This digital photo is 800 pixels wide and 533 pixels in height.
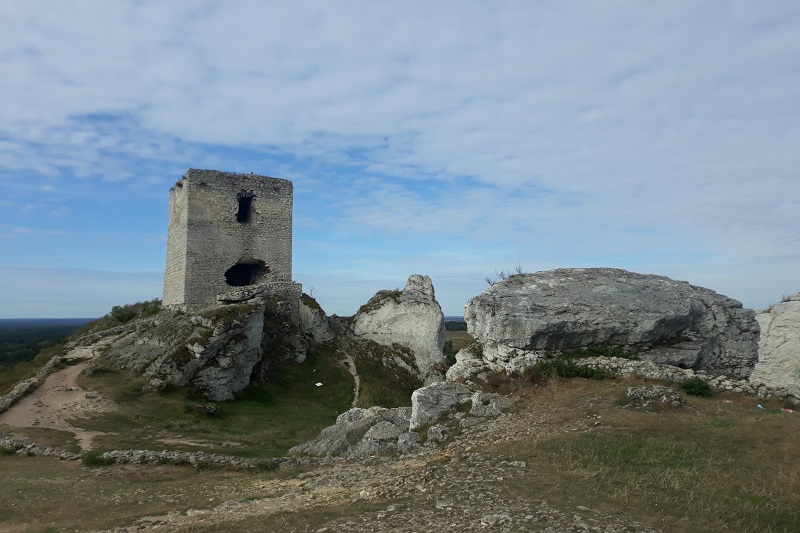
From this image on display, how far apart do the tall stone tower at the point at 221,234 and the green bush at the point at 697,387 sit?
23.3 meters

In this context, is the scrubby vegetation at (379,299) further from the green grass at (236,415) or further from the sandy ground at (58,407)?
the sandy ground at (58,407)

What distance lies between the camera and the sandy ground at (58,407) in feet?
61.2

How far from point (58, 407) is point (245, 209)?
16571 mm

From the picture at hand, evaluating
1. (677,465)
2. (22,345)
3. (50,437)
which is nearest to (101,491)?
(50,437)

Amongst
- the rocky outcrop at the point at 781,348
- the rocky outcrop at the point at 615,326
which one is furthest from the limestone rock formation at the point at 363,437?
the rocky outcrop at the point at 781,348

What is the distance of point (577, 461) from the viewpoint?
9062 mm

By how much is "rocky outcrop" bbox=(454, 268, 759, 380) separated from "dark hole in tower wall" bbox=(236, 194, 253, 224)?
66.6 ft

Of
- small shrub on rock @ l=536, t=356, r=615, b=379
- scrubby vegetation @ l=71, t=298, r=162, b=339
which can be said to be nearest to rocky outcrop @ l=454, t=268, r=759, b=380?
small shrub on rock @ l=536, t=356, r=615, b=379

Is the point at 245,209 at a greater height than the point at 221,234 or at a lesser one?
greater

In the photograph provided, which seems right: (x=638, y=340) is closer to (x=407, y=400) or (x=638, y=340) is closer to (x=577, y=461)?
(x=577, y=461)

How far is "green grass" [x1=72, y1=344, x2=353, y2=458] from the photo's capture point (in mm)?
17672

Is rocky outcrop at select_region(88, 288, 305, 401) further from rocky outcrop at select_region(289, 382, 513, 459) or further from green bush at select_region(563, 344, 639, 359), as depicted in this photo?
green bush at select_region(563, 344, 639, 359)

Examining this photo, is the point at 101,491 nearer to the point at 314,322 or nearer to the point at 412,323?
the point at 314,322

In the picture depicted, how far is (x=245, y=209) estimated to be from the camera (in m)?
34.4
